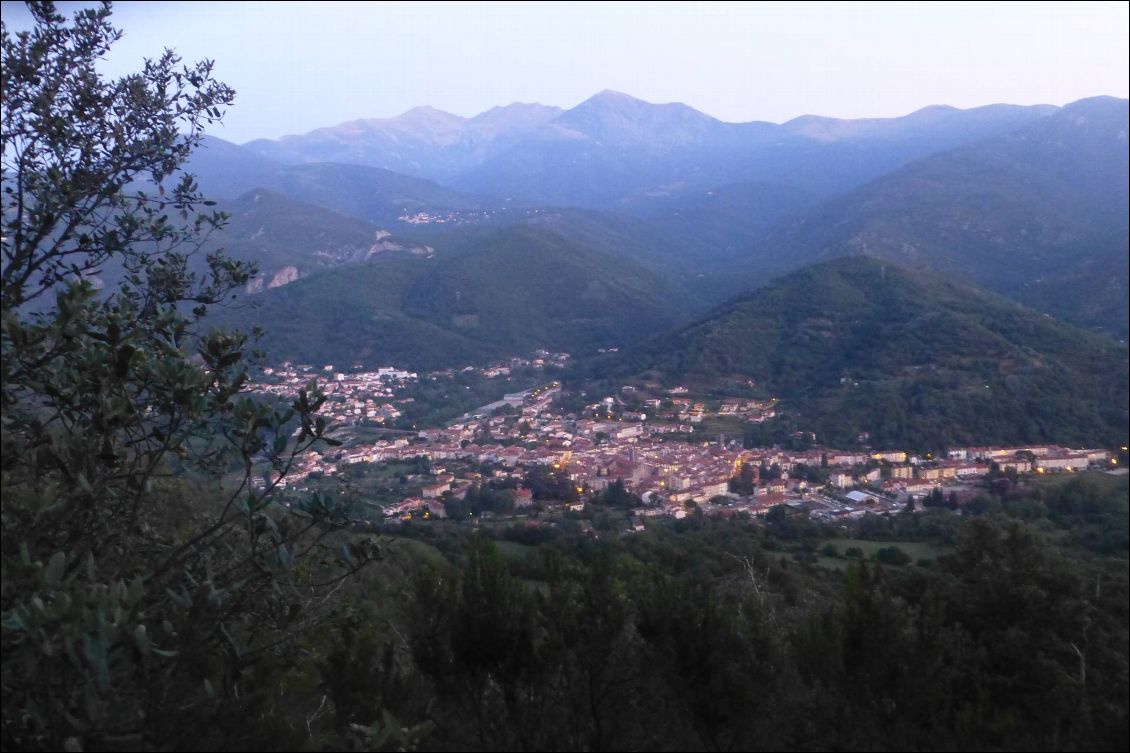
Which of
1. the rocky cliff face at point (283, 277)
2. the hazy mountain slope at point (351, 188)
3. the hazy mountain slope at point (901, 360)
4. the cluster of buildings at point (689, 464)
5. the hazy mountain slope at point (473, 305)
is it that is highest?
the hazy mountain slope at point (351, 188)

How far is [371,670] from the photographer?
358 cm

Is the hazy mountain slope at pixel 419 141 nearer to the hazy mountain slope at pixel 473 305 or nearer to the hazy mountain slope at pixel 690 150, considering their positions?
the hazy mountain slope at pixel 690 150

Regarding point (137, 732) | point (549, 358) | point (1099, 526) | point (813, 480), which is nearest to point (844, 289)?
point (549, 358)

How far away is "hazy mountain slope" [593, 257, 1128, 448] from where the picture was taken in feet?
63.0

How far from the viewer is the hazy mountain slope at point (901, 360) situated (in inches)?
756

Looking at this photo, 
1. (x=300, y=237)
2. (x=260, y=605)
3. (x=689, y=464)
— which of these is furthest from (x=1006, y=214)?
(x=260, y=605)

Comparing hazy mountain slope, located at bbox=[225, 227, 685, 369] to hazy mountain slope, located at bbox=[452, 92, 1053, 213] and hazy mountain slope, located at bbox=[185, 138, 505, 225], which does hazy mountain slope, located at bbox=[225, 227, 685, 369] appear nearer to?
hazy mountain slope, located at bbox=[185, 138, 505, 225]

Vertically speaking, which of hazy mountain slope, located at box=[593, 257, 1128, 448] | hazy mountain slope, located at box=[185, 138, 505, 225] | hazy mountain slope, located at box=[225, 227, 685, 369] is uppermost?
hazy mountain slope, located at box=[185, 138, 505, 225]

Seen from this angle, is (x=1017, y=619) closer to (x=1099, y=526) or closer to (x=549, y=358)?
(x=1099, y=526)

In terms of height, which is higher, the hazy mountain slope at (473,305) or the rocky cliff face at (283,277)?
the rocky cliff face at (283,277)

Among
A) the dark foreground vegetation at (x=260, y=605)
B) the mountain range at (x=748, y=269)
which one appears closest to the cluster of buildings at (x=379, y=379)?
the mountain range at (x=748, y=269)

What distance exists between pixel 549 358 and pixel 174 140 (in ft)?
110

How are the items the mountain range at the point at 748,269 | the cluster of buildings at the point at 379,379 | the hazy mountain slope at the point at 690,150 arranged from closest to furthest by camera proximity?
the cluster of buildings at the point at 379,379 → the mountain range at the point at 748,269 → the hazy mountain slope at the point at 690,150

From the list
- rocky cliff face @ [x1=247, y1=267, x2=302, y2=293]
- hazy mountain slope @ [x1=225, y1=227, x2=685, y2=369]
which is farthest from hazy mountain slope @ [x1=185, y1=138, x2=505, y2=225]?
rocky cliff face @ [x1=247, y1=267, x2=302, y2=293]
